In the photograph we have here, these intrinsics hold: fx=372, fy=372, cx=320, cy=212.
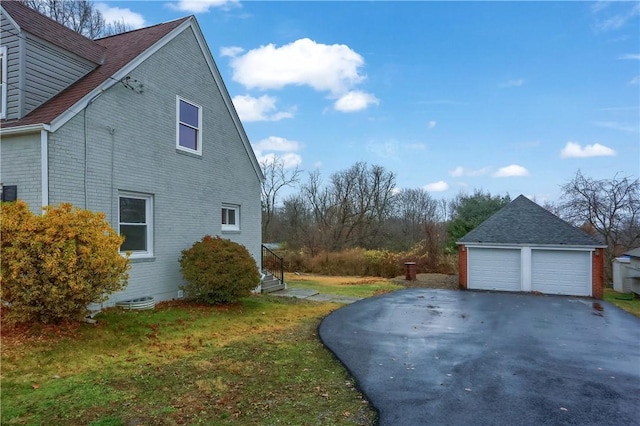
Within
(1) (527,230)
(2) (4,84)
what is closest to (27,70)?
(2) (4,84)

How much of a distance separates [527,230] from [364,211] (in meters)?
19.2

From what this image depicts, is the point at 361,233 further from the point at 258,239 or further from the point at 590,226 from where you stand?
the point at 258,239

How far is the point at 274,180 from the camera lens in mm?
38344

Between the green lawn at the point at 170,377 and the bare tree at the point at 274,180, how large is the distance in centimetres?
2989

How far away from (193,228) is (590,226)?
2402cm

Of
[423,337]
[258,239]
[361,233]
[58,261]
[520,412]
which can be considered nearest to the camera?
[520,412]

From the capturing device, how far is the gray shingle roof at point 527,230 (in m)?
16.1

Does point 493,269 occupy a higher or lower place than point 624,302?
higher

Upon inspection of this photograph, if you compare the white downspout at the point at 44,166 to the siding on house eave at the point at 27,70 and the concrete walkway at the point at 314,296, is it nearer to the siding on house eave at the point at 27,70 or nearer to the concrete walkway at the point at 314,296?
the siding on house eave at the point at 27,70

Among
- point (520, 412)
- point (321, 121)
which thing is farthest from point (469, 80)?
point (520, 412)

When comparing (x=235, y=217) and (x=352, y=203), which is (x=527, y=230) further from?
(x=352, y=203)

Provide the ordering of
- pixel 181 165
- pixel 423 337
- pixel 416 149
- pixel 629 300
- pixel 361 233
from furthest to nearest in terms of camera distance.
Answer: pixel 361 233 < pixel 416 149 < pixel 629 300 < pixel 181 165 < pixel 423 337

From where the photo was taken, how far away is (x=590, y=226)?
23.3 metres

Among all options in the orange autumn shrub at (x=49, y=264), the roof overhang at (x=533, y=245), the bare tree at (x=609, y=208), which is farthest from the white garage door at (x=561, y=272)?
the orange autumn shrub at (x=49, y=264)
